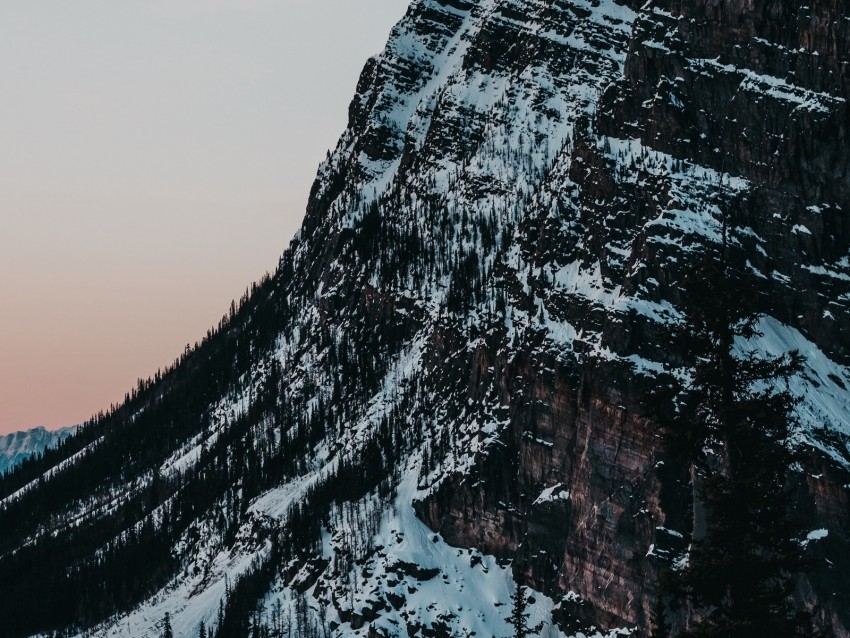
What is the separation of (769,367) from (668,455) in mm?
3831

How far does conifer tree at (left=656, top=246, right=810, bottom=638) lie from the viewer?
39875mm

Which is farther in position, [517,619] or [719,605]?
[517,619]

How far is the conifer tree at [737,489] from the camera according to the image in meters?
39.9

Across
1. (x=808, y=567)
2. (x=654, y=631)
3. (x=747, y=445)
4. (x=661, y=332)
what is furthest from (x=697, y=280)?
(x=654, y=631)

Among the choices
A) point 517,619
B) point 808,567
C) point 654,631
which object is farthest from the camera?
point 517,619

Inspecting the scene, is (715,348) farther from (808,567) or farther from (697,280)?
(808,567)

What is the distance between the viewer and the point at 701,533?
41.7 meters

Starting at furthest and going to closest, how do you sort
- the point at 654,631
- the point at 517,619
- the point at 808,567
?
the point at 517,619 < the point at 654,631 < the point at 808,567

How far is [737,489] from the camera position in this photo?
40375 millimetres

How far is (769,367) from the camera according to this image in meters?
40.1

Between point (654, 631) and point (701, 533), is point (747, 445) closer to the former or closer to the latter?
Answer: point (701, 533)

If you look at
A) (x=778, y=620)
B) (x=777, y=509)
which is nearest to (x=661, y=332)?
(x=777, y=509)

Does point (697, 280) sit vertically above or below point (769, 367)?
above

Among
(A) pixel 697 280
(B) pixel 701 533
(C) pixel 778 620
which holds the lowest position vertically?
(C) pixel 778 620
